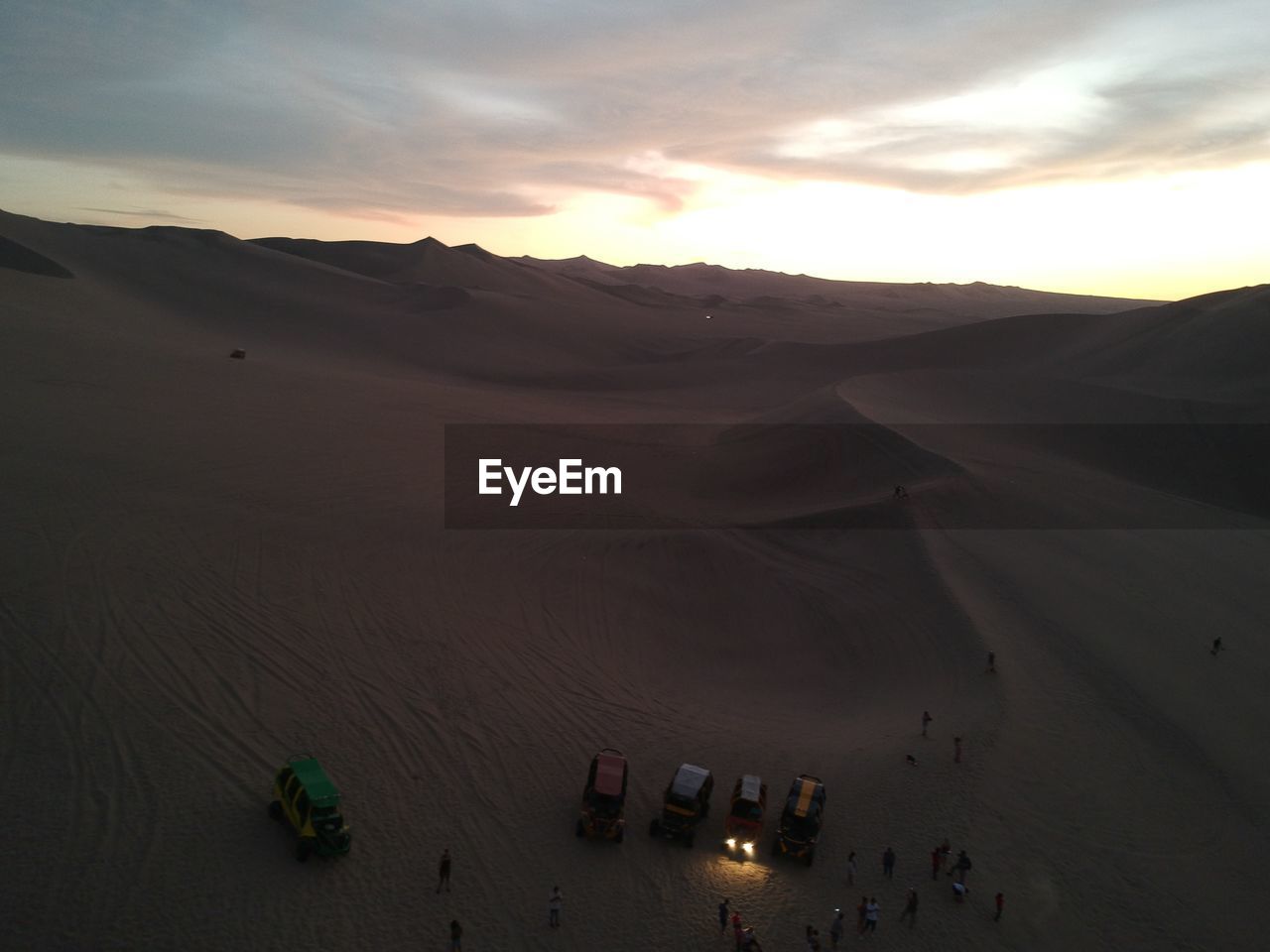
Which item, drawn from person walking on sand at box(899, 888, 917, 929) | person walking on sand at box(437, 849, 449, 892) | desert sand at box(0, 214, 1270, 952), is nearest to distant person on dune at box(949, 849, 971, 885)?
desert sand at box(0, 214, 1270, 952)

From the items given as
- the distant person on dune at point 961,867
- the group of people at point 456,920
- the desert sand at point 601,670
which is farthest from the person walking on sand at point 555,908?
the distant person on dune at point 961,867

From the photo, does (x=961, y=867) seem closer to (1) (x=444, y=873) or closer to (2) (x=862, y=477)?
(1) (x=444, y=873)

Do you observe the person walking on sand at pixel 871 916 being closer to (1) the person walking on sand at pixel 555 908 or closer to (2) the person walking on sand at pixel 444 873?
(1) the person walking on sand at pixel 555 908

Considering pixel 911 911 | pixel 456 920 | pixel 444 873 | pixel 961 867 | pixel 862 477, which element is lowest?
pixel 911 911

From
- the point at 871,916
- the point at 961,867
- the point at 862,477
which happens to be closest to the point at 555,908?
the point at 871,916

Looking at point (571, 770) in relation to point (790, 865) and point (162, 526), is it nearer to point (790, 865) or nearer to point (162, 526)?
point (790, 865)

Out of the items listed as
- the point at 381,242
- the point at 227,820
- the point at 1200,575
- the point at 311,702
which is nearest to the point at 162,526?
the point at 311,702
